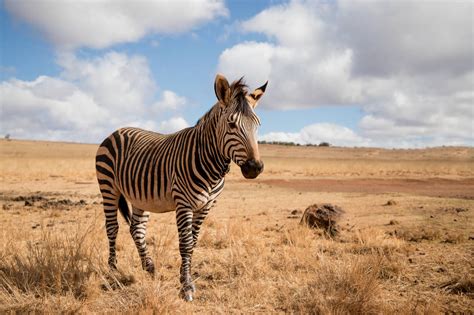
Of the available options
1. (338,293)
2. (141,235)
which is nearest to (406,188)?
(338,293)

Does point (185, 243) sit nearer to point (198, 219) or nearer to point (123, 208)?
point (198, 219)

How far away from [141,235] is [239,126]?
277 cm

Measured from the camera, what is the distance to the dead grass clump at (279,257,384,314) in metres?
4.41

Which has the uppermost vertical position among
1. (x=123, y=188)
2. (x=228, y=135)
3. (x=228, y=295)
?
(x=228, y=135)

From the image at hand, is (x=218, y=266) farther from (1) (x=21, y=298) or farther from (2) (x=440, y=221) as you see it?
(2) (x=440, y=221)

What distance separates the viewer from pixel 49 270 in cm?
525

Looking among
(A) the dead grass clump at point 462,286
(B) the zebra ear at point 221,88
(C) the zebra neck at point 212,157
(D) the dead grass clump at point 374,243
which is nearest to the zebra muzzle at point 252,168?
(C) the zebra neck at point 212,157

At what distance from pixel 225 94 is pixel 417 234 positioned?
20.3 feet

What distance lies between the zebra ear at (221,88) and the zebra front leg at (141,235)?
2616 mm

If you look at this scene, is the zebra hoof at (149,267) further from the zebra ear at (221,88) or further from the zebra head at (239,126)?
the zebra ear at (221,88)

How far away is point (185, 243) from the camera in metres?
4.98

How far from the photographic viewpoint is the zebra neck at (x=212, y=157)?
498cm

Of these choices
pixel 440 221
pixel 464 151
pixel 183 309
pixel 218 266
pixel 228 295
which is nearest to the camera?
pixel 183 309

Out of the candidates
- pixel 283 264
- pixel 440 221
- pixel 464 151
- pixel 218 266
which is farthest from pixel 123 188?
pixel 464 151
